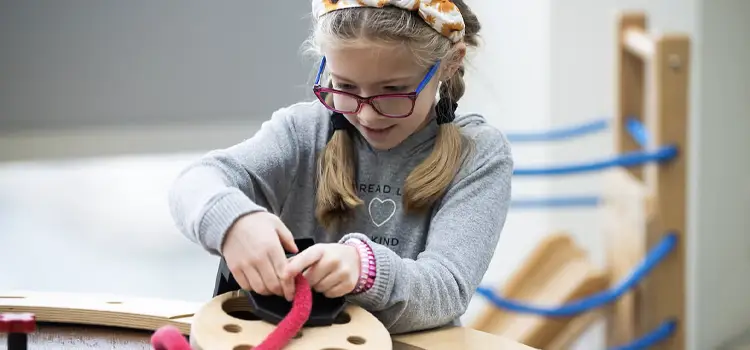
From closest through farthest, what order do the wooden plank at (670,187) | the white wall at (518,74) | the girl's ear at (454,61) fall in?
the girl's ear at (454,61)
the wooden plank at (670,187)
the white wall at (518,74)

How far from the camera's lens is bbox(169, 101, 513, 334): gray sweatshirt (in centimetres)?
82

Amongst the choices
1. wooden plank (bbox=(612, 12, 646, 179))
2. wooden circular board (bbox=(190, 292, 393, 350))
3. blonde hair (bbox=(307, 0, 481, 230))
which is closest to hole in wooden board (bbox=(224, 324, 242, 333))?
wooden circular board (bbox=(190, 292, 393, 350))

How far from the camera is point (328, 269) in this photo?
2.52 feet

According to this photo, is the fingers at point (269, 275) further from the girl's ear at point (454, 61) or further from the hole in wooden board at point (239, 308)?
the girl's ear at point (454, 61)

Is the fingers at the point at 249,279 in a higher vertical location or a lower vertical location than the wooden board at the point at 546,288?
higher

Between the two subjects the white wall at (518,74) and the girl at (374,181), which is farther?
the white wall at (518,74)

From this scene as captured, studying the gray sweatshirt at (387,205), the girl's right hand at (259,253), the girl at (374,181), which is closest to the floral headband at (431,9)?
the girl at (374,181)

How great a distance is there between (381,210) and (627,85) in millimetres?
1538

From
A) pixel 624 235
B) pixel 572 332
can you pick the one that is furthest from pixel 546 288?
pixel 624 235

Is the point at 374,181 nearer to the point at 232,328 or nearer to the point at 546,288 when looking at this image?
the point at 232,328

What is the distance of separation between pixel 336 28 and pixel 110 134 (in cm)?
205

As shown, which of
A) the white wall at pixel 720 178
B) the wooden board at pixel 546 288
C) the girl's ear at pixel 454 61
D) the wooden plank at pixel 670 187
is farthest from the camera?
the white wall at pixel 720 178

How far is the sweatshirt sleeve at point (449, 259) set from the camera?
0.81 m

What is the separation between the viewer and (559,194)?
286 cm
